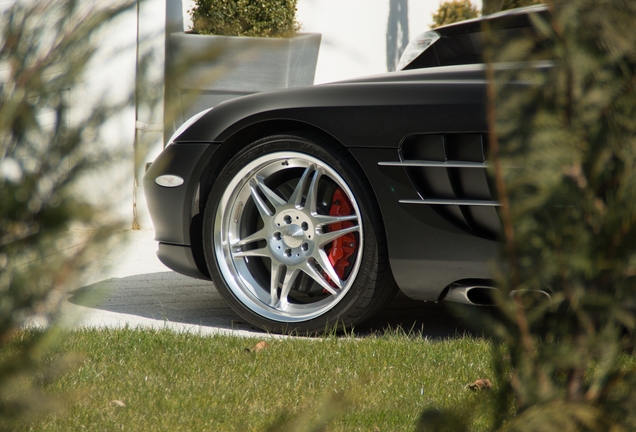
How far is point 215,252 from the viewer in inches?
146

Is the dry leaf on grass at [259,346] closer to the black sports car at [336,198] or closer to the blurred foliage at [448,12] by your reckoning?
the black sports car at [336,198]

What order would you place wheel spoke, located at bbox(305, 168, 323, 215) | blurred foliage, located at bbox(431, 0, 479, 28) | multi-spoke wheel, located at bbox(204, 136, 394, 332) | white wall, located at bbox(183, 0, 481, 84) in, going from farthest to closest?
blurred foliage, located at bbox(431, 0, 479, 28) → white wall, located at bbox(183, 0, 481, 84) → wheel spoke, located at bbox(305, 168, 323, 215) → multi-spoke wheel, located at bbox(204, 136, 394, 332)

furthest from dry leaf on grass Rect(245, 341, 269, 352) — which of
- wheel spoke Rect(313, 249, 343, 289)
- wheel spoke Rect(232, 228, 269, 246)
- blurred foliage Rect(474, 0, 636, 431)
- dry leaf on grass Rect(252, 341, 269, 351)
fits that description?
blurred foliage Rect(474, 0, 636, 431)

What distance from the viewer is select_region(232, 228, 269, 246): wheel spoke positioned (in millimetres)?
3646

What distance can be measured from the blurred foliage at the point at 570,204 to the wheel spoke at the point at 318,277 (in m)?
2.32

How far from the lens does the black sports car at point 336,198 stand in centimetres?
314

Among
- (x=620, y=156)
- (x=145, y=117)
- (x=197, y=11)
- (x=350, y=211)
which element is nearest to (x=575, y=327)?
(x=620, y=156)

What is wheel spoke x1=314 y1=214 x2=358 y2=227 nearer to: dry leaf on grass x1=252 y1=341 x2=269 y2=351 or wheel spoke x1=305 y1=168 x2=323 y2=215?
wheel spoke x1=305 y1=168 x2=323 y2=215

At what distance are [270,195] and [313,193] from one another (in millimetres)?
213

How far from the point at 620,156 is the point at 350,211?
8.16 ft

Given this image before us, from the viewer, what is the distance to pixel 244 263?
3.75 metres

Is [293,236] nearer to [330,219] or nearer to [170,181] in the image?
[330,219]

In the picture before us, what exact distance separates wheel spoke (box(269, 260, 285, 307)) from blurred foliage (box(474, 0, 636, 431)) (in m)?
2.47

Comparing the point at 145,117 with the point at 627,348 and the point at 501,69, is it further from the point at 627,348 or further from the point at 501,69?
the point at 627,348
